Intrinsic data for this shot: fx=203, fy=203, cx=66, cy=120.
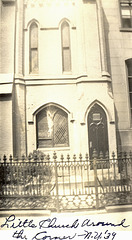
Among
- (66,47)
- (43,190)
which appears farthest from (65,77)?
(43,190)

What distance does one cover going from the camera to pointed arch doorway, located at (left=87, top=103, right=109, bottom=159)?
382 inches

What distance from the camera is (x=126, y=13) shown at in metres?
11.8

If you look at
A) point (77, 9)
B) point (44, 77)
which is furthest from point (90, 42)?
point (44, 77)

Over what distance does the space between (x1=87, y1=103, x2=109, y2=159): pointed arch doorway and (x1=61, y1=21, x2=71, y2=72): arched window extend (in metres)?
2.66

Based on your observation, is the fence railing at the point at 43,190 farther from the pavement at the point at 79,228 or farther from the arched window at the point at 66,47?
the arched window at the point at 66,47

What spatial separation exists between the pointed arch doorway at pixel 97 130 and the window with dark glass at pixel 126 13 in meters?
5.35

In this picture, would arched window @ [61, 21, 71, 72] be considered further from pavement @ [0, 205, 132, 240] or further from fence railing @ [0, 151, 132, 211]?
pavement @ [0, 205, 132, 240]

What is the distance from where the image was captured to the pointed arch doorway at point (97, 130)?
31.8 ft

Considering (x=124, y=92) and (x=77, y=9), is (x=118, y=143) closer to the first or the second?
(x=124, y=92)

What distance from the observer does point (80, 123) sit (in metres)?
9.98

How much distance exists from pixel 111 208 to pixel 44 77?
7083 mm

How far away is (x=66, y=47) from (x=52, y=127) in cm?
444

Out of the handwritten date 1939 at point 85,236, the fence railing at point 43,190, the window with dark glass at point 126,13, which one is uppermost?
the window with dark glass at point 126,13

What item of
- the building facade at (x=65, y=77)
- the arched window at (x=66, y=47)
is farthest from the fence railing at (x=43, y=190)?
the arched window at (x=66, y=47)
